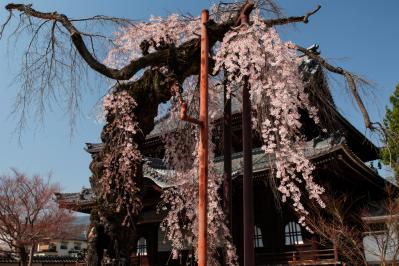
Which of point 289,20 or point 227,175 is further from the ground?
point 289,20

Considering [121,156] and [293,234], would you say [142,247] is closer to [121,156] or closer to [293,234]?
[293,234]

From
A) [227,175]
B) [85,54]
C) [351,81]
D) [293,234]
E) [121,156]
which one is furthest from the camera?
[293,234]

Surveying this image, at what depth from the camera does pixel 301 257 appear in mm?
11953

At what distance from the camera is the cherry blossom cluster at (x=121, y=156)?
Answer: 5.77 metres

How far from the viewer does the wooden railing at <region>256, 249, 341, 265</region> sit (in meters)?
11.3

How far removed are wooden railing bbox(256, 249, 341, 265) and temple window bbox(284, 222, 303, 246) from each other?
388 millimetres

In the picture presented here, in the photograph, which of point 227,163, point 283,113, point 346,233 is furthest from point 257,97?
point 346,233

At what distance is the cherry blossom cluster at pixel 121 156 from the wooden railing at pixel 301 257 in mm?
7317

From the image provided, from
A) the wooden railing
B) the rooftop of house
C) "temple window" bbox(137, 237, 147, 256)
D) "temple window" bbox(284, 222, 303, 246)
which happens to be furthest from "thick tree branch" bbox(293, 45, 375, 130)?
"temple window" bbox(137, 237, 147, 256)

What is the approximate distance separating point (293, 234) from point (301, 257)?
2.39 feet

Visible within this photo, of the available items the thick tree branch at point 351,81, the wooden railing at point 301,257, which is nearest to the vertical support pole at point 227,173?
the thick tree branch at point 351,81

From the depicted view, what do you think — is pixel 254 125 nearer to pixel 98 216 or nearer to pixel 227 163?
pixel 227 163

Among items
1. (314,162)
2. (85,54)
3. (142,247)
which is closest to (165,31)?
(85,54)

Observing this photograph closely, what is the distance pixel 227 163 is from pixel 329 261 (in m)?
8.09
